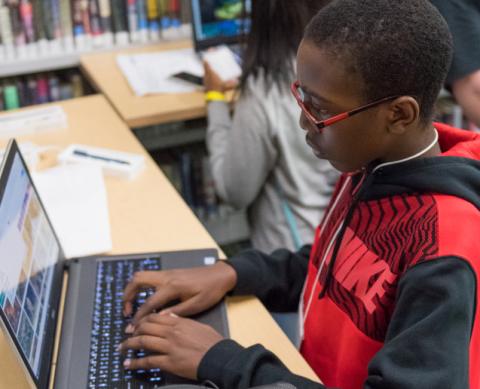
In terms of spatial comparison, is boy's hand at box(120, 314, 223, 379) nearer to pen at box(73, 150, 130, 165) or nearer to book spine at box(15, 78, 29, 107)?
pen at box(73, 150, 130, 165)

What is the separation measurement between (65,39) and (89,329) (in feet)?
4.83

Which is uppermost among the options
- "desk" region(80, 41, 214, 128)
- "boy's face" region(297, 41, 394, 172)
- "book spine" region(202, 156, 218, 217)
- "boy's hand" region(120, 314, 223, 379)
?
"boy's face" region(297, 41, 394, 172)

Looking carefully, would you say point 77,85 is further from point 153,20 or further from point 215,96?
point 215,96

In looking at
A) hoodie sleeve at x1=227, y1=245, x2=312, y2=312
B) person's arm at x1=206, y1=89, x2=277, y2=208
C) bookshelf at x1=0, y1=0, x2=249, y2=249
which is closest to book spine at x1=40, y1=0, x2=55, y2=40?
bookshelf at x1=0, y1=0, x2=249, y2=249

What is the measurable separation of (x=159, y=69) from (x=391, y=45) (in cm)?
137

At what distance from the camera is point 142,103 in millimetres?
1858

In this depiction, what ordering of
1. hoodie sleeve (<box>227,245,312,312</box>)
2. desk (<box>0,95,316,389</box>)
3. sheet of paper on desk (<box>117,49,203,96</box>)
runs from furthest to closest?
sheet of paper on desk (<box>117,49,203,96</box>)
hoodie sleeve (<box>227,245,312,312</box>)
desk (<box>0,95,316,389</box>)

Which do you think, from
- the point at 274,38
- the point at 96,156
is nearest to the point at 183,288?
the point at 96,156

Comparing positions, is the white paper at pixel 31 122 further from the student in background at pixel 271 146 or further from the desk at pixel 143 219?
the student in background at pixel 271 146

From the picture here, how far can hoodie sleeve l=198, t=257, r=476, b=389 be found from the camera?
752 millimetres

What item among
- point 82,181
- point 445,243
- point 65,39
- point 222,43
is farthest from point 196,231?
point 65,39

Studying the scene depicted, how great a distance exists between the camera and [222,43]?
2146 mm

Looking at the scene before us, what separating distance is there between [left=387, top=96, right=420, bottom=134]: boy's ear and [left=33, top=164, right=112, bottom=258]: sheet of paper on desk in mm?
618

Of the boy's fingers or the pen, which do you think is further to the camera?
the pen
